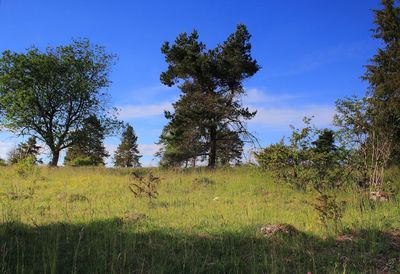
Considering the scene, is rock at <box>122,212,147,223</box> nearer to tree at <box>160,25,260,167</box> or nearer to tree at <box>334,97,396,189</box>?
tree at <box>334,97,396,189</box>

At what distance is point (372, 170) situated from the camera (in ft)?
37.8

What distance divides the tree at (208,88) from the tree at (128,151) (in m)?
47.0

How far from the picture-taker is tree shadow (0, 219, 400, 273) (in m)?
4.35

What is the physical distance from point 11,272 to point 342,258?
151 inches

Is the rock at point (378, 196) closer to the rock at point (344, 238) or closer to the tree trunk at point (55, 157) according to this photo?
the rock at point (344, 238)

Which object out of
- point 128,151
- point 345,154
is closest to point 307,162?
point 345,154

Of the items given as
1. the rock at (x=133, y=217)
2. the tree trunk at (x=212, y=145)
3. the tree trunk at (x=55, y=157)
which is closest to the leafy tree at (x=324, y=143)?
the rock at (x=133, y=217)

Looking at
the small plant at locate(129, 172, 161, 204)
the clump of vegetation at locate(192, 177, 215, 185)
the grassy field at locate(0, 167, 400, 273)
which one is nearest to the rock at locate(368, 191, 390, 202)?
the grassy field at locate(0, 167, 400, 273)

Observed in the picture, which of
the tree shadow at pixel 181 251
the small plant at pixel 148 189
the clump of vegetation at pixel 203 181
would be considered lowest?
the tree shadow at pixel 181 251

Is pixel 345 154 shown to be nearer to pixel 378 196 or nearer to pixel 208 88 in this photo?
pixel 378 196

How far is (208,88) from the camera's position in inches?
1030

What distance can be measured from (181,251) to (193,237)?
2.58 feet

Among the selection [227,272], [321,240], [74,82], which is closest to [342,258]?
[321,240]

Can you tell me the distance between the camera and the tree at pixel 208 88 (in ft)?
80.7
